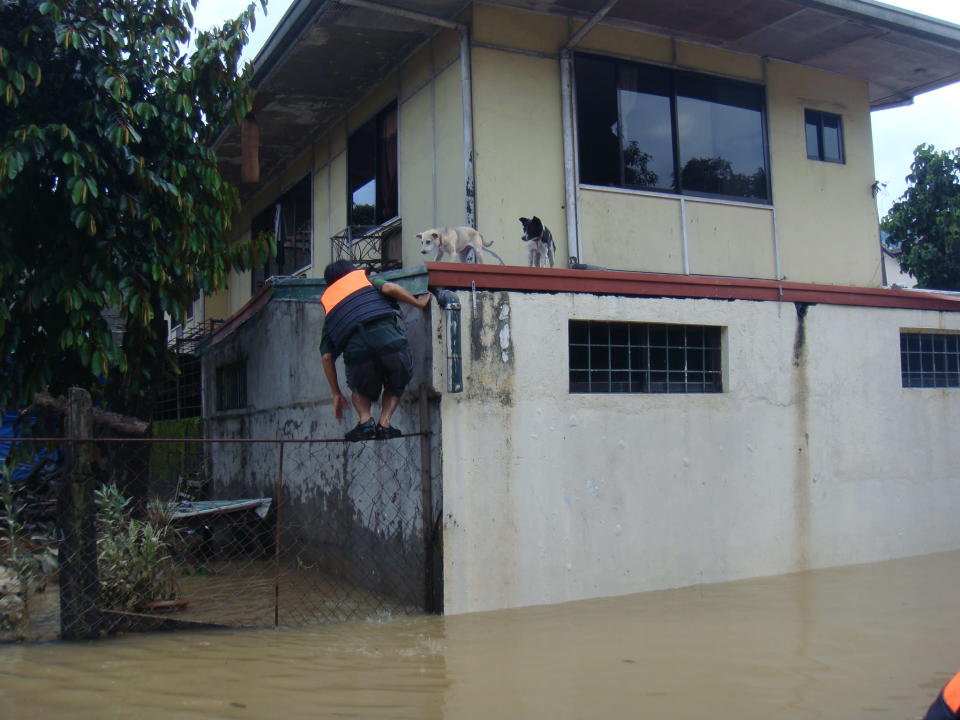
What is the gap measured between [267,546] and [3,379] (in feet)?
10.7

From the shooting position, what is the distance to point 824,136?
39.4ft

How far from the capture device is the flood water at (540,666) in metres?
4.86

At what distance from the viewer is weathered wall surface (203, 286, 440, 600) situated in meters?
7.25

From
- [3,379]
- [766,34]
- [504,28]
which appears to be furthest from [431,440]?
[766,34]

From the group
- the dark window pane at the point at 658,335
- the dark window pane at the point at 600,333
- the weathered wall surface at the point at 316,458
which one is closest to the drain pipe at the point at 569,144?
the dark window pane at the point at 658,335

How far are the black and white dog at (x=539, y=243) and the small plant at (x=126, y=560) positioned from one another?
173 inches

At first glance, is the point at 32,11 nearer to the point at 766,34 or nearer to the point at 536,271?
the point at 536,271

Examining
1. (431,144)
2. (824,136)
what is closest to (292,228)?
(431,144)

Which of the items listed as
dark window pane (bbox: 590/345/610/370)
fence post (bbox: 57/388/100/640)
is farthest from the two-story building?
fence post (bbox: 57/388/100/640)

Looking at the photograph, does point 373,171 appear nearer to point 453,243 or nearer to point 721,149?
point 453,243

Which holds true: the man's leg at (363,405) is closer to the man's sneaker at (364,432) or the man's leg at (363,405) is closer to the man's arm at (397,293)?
the man's sneaker at (364,432)

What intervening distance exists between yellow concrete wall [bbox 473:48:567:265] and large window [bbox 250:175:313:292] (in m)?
5.07

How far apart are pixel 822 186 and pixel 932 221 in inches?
279

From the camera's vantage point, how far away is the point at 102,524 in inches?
269
